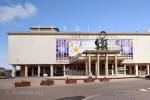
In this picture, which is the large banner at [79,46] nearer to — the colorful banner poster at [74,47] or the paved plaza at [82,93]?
the colorful banner poster at [74,47]

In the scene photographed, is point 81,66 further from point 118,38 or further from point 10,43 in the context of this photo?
point 10,43

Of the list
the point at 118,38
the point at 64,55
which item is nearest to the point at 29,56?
the point at 64,55

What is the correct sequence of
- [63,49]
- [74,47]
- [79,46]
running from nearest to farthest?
[63,49]
[74,47]
[79,46]

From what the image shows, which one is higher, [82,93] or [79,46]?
[79,46]

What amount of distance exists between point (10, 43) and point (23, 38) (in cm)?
463

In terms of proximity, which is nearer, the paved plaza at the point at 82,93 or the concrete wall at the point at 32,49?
the paved plaza at the point at 82,93

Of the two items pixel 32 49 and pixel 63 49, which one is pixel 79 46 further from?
pixel 32 49

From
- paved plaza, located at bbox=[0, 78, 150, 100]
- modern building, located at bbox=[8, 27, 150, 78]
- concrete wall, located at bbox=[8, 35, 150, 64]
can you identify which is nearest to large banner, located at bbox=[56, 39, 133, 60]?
modern building, located at bbox=[8, 27, 150, 78]

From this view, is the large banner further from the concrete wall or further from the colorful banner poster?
the concrete wall

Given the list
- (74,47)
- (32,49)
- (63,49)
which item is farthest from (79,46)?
(32,49)

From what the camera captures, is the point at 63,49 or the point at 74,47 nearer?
the point at 63,49

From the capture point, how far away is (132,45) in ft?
384

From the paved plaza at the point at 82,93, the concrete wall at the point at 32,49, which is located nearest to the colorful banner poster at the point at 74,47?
the concrete wall at the point at 32,49

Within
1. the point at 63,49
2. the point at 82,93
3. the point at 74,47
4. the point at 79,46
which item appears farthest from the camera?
the point at 79,46
